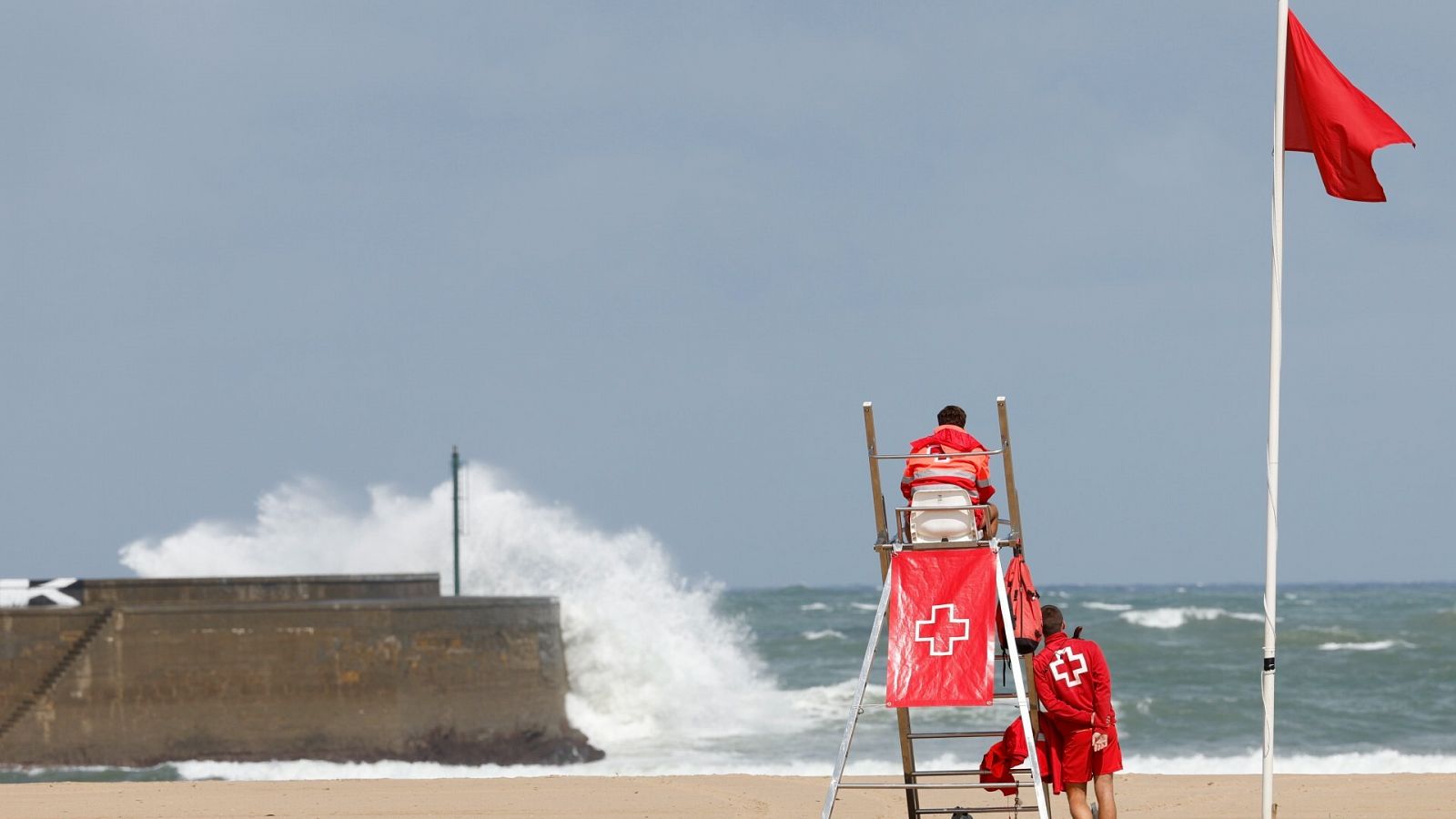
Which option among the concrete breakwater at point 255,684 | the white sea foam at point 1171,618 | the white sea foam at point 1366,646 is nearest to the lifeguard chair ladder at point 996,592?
the concrete breakwater at point 255,684

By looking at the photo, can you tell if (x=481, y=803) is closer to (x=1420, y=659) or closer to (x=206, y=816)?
(x=206, y=816)

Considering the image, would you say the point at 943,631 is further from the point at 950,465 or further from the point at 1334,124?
the point at 1334,124

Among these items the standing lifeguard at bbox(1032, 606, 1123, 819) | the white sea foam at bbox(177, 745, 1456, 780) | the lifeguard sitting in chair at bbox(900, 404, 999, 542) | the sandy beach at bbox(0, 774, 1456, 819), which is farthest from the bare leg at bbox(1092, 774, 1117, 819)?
the white sea foam at bbox(177, 745, 1456, 780)

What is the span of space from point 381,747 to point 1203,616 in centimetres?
3392

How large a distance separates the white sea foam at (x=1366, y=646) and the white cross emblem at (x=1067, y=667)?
3140 cm

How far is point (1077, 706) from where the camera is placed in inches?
335

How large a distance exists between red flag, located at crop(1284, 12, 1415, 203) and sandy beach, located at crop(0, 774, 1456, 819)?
5.12 metres

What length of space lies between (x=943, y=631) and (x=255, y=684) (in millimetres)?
13265

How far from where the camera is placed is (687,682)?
90.2 ft

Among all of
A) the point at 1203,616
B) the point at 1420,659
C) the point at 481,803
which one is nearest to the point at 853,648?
the point at 1203,616

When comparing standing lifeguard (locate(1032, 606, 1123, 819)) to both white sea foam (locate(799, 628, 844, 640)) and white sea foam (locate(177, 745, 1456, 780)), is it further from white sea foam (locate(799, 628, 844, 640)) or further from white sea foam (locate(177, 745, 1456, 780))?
white sea foam (locate(799, 628, 844, 640))

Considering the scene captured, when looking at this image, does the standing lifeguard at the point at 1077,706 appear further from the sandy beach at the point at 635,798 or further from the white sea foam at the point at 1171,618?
the white sea foam at the point at 1171,618

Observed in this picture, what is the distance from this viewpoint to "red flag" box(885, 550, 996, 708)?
8.23 m

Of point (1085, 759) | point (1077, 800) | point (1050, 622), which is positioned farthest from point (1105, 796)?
point (1050, 622)
